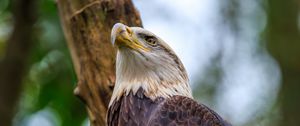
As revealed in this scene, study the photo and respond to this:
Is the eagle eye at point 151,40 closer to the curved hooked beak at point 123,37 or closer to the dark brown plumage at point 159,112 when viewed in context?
the curved hooked beak at point 123,37

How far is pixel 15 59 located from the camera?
299cm

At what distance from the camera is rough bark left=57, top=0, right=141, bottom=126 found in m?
5.64

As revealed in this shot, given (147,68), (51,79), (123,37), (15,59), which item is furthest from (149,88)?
(15,59)

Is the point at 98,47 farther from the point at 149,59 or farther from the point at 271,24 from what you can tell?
the point at 271,24

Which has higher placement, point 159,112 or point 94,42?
point 94,42

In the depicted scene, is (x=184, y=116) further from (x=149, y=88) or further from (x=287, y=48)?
(x=287, y=48)

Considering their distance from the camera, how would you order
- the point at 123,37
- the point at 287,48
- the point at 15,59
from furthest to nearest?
the point at 287,48
the point at 123,37
the point at 15,59

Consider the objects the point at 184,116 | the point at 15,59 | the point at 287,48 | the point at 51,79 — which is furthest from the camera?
the point at 287,48

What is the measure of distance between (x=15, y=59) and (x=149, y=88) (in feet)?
8.37

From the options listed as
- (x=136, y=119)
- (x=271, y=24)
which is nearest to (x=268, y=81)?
(x=271, y=24)

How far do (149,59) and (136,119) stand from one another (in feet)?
2.09

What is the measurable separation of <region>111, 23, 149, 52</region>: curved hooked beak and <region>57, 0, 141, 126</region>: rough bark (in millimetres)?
458

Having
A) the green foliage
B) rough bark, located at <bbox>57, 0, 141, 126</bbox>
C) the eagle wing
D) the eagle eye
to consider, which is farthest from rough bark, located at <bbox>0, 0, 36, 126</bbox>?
the green foliage

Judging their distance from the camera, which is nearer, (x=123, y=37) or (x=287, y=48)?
(x=123, y=37)
